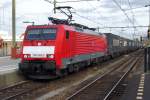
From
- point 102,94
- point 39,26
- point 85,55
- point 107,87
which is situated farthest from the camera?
point 85,55

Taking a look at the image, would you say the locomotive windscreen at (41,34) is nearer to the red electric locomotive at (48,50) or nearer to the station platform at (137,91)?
the red electric locomotive at (48,50)

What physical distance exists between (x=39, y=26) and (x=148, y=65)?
9.18m

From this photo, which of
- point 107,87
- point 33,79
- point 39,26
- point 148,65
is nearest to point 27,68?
point 33,79

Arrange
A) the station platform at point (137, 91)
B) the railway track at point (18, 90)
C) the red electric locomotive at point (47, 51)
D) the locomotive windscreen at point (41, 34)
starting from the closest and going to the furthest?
the station platform at point (137, 91), the railway track at point (18, 90), the red electric locomotive at point (47, 51), the locomotive windscreen at point (41, 34)

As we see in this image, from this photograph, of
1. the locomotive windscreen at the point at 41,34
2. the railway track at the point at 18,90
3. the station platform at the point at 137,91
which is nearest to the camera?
the station platform at the point at 137,91

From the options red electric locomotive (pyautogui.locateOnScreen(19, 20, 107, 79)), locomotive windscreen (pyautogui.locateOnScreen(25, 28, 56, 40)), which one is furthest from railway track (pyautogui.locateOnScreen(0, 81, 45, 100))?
locomotive windscreen (pyautogui.locateOnScreen(25, 28, 56, 40))

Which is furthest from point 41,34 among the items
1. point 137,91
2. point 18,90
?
point 137,91

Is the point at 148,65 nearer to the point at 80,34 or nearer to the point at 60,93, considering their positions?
the point at 80,34

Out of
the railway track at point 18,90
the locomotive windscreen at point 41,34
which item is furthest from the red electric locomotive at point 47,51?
the railway track at point 18,90

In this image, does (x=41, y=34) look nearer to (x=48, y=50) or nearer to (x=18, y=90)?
(x=48, y=50)

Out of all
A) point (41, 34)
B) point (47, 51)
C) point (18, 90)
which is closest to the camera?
point (18, 90)

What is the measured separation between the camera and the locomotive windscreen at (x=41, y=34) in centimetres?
1872

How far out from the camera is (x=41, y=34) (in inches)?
747

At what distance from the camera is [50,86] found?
1725 cm
